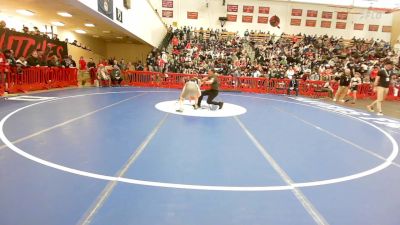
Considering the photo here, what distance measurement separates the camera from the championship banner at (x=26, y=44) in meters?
11.8

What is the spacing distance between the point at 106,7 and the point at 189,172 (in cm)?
1058

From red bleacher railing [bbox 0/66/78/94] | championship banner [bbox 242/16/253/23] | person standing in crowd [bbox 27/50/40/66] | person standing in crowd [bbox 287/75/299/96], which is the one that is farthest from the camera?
championship banner [bbox 242/16/253/23]

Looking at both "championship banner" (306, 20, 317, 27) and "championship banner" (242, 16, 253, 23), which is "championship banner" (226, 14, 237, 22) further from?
"championship banner" (306, 20, 317, 27)

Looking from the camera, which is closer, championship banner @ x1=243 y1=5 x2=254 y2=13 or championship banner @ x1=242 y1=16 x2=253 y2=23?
championship banner @ x1=243 y1=5 x2=254 y2=13

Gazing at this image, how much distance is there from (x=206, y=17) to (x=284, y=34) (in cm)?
894

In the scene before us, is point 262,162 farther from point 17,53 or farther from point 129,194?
point 17,53

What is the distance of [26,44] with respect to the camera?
13062mm

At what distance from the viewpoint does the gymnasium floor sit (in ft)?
9.21

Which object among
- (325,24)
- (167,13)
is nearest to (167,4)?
(167,13)

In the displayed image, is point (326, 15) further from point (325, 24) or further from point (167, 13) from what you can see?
point (167, 13)

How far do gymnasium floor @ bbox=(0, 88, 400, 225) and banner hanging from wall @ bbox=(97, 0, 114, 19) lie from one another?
19.4 ft

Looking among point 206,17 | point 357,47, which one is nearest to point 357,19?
point 357,47

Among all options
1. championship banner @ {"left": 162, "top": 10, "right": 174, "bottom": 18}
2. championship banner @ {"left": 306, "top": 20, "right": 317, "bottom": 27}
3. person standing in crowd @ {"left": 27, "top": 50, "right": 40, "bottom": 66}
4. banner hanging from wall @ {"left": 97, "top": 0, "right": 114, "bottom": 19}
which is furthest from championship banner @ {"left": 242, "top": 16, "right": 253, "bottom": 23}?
person standing in crowd @ {"left": 27, "top": 50, "right": 40, "bottom": 66}

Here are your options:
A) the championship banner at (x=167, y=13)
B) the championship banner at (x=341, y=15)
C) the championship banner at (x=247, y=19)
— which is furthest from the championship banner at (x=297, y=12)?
the championship banner at (x=167, y=13)
